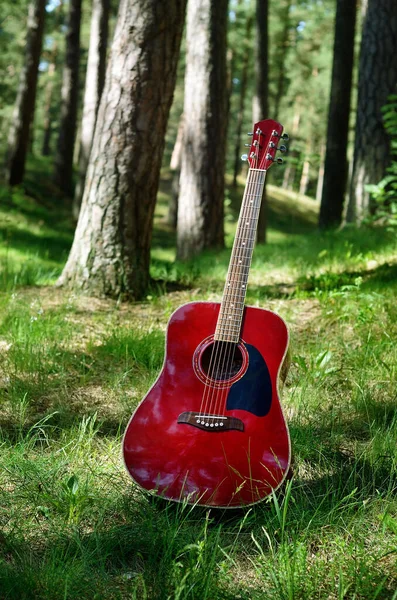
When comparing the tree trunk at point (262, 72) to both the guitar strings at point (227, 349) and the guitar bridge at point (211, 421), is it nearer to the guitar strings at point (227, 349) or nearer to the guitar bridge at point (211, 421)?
the guitar strings at point (227, 349)

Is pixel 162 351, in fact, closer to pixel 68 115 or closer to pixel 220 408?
pixel 220 408

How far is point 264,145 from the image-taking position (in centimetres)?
301

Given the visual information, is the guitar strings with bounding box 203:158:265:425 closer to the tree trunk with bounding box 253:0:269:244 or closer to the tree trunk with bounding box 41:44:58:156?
the tree trunk with bounding box 253:0:269:244

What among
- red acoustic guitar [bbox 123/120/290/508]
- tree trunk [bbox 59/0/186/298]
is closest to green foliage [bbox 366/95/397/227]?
tree trunk [bbox 59/0/186/298]

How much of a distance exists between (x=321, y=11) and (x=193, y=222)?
2538cm

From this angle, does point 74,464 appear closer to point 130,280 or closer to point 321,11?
point 130,280

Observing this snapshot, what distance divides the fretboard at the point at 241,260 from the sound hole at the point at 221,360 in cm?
5

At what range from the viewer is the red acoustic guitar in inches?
90.5

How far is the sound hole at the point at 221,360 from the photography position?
104 inches

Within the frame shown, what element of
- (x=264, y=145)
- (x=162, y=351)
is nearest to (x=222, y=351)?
(x=264, y=145)

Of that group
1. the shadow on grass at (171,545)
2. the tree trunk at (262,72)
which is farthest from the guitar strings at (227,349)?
the tree trunk at (262,72)

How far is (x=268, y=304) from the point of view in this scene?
4.91 meters

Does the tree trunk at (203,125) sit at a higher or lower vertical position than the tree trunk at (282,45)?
lower

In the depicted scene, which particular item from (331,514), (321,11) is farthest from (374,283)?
(321,11)
